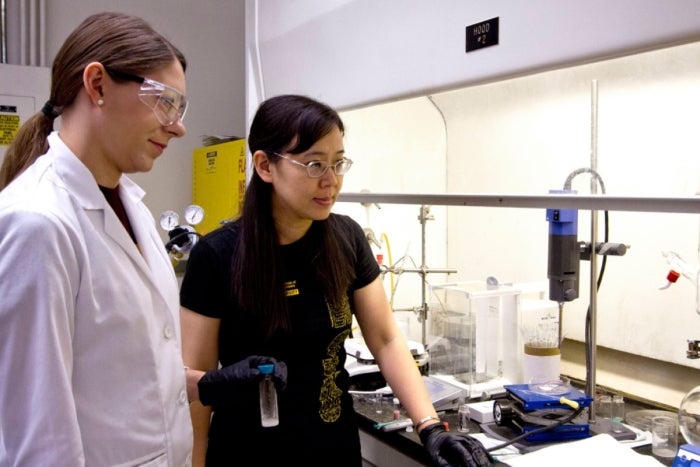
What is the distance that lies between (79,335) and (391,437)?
3.05 feet

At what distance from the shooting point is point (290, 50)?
7.47 ft

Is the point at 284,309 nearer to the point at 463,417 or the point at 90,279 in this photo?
the point at 90,279

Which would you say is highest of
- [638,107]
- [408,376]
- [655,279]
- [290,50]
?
[290,50]

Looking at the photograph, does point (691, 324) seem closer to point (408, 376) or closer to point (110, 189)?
point (408, 376)

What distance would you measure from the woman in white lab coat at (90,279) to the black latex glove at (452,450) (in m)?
0.56

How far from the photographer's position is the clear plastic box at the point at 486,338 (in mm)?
1879

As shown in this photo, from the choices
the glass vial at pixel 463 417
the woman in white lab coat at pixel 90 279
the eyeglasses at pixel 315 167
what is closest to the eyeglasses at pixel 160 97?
the woman in white lab coat at pixel 90 279

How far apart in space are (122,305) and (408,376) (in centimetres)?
81

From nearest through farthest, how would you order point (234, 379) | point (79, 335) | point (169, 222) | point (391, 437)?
point (79, 335), point (234, 379), point (391, 437), point (169, 222)

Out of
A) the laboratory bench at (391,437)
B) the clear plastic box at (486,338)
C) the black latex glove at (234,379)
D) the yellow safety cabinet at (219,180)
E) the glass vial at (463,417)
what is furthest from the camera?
the yellow safety cabinet at (219,180)

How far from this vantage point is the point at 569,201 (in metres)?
1.47

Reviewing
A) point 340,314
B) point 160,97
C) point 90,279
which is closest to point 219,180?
point 340,314

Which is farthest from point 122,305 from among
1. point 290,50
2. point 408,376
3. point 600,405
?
point 290,50

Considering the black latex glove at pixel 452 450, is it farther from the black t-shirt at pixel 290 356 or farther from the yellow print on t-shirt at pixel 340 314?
the yellow print on t-shirt at pixel 340 314
